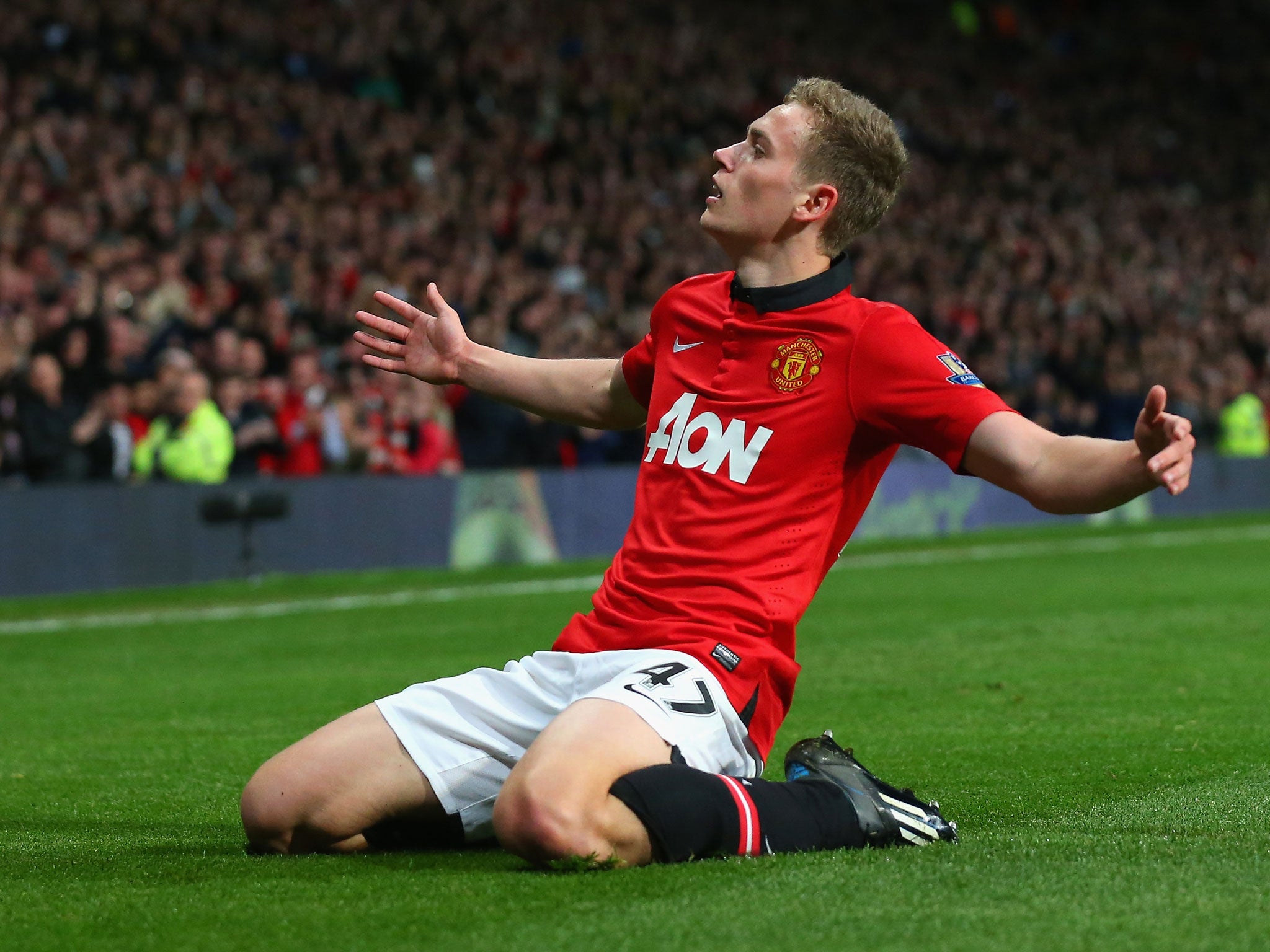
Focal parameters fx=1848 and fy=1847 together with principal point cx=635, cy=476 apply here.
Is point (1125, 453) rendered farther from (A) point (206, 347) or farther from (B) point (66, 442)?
(A) point (206, 347)

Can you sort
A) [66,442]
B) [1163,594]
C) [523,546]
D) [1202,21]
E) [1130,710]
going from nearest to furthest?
1. [1130,710]
2. [1163,594]
3. [66,442]
4. [523,546]
5. [1202,21]

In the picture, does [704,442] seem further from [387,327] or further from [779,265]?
[387,327]

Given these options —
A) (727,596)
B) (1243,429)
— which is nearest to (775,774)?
(727,596)

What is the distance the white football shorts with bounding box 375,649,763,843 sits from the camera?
4.59m

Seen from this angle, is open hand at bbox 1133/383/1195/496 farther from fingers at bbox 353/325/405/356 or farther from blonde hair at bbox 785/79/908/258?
fingers at bbox 353/325/405/356

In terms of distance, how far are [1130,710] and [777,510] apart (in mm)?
3328

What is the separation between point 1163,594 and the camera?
13.5 meters

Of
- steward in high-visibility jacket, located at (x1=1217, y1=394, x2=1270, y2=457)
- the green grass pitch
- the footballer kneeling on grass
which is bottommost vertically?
steward in high-visibility jacket, located at (x1=1217, y1=394, x2=1270, y2=457)

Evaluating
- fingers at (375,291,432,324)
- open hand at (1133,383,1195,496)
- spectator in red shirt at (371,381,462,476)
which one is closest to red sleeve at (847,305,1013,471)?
open hand at (1133,383,1195,496)

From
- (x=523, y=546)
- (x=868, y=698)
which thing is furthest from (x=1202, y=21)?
(x=868, y=698)

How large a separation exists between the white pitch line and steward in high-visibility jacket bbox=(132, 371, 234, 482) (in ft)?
5.07

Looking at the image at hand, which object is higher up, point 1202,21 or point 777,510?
point 1202,21

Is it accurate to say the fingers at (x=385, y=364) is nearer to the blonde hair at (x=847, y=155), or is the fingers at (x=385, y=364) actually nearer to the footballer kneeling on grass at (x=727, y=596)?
the footballer kneeling on grass at (x=727, y=596)

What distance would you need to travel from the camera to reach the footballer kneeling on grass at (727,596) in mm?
4375
